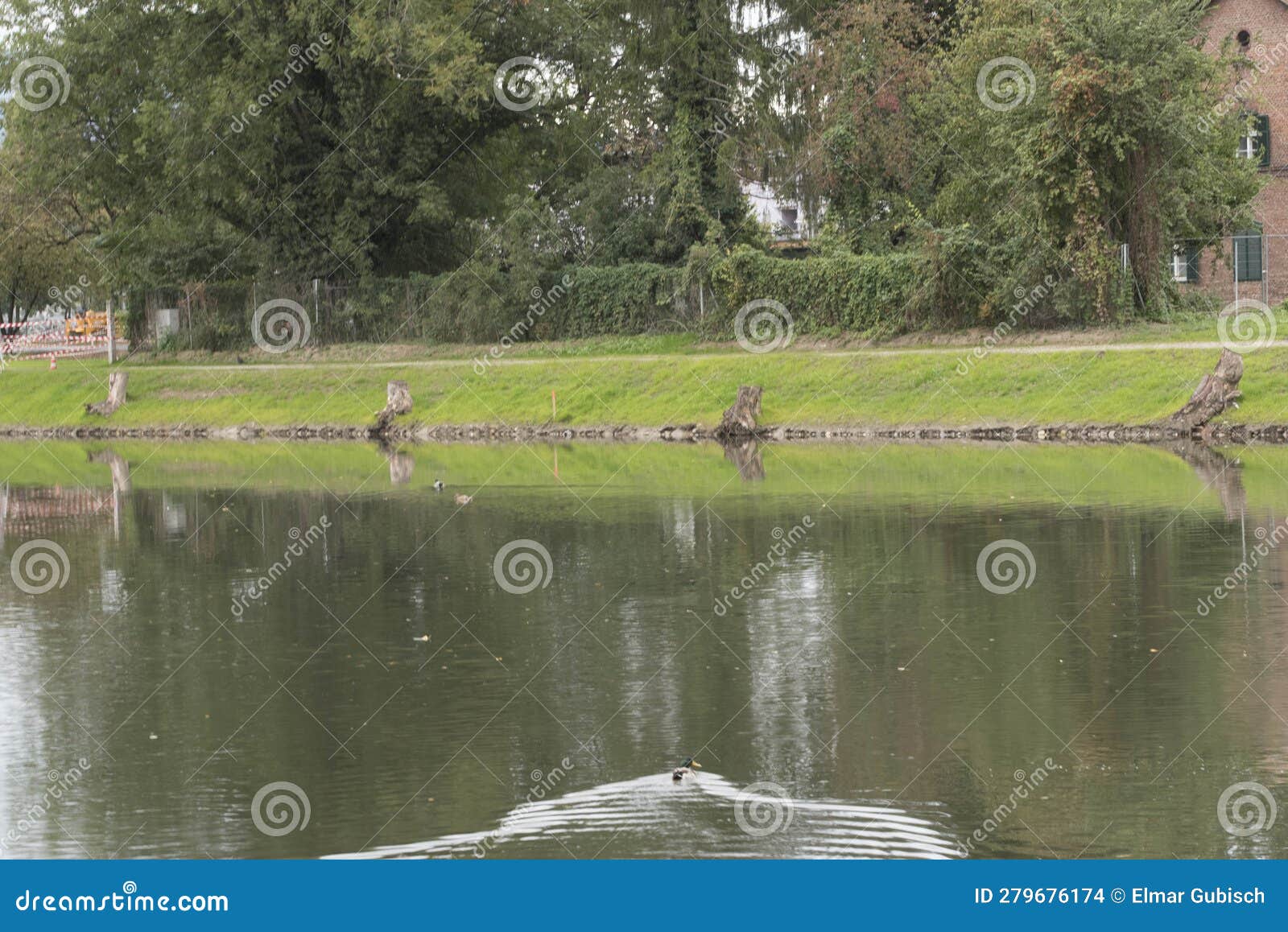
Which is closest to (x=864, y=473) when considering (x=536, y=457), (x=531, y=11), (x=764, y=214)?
(x=536, y=457)

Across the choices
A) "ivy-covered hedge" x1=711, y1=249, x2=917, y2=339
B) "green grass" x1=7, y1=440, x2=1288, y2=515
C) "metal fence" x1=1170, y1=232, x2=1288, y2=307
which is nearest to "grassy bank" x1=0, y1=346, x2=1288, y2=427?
"ivy-covered hedge" x1=711, y1=249, x2=917, y2=339

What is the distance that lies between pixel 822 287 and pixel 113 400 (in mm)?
21503

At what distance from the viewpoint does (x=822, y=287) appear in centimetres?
4894

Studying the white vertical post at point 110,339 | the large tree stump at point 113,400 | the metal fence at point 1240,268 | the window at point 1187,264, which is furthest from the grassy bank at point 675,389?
the metal fence at point 1240,268

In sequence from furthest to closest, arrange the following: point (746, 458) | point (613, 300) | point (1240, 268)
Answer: point (1240, 268), point (613, 300), point (746, 458)

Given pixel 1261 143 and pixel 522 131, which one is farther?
pixel 1261 143

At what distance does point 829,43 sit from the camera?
52.7 metres

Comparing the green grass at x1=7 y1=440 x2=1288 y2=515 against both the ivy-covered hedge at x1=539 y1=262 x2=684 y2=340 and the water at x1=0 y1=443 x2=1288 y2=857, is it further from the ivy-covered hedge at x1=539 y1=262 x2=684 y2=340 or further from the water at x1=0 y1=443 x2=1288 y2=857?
the ivy-covered hedge at x1=539 y1=262 x2=684 y2=340

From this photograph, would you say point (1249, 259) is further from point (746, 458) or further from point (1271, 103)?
point (746, 458)

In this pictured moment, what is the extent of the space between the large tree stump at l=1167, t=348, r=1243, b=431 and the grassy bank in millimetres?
400

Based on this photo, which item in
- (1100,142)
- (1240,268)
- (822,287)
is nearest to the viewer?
(1100,142)

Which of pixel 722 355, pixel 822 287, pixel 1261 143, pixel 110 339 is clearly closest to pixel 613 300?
pixel 722 355

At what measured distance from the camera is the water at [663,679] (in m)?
10.2

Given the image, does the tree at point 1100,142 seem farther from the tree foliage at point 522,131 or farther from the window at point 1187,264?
the window at point 1187,264
